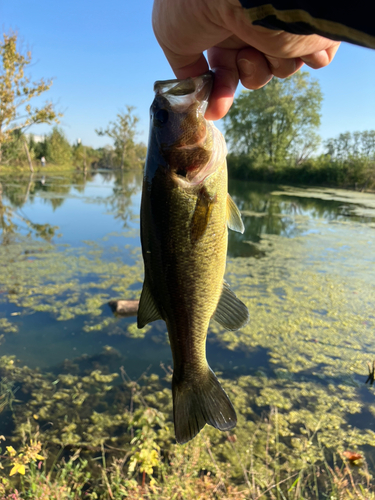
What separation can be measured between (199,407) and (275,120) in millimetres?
38474

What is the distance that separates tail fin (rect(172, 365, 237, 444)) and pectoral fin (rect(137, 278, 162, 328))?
306mm

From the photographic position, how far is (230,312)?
148 centimetres

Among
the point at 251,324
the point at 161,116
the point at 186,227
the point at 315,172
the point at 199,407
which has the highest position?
the point at 315,172

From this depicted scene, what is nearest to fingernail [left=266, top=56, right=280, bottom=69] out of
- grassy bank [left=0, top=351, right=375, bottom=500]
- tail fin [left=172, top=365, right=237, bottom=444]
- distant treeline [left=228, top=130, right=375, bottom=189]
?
tail fin [left=172, top=365, right=237, bottom=444]

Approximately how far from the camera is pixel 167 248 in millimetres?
1319

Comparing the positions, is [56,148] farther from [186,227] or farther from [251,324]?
[186,227]

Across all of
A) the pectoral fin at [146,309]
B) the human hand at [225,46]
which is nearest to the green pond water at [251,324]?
the pectoral fin at [146,309]

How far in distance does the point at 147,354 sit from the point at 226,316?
343 cm

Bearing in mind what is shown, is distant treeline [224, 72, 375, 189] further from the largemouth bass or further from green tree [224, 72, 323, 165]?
the largemouth bass

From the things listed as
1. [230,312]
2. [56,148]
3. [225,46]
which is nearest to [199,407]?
[230,312]

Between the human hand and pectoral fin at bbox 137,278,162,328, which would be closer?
the human hand

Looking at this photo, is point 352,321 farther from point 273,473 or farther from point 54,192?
point 54,192

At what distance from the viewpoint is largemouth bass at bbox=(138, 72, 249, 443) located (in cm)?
130

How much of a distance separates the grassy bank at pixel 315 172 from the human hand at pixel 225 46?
32732mm
